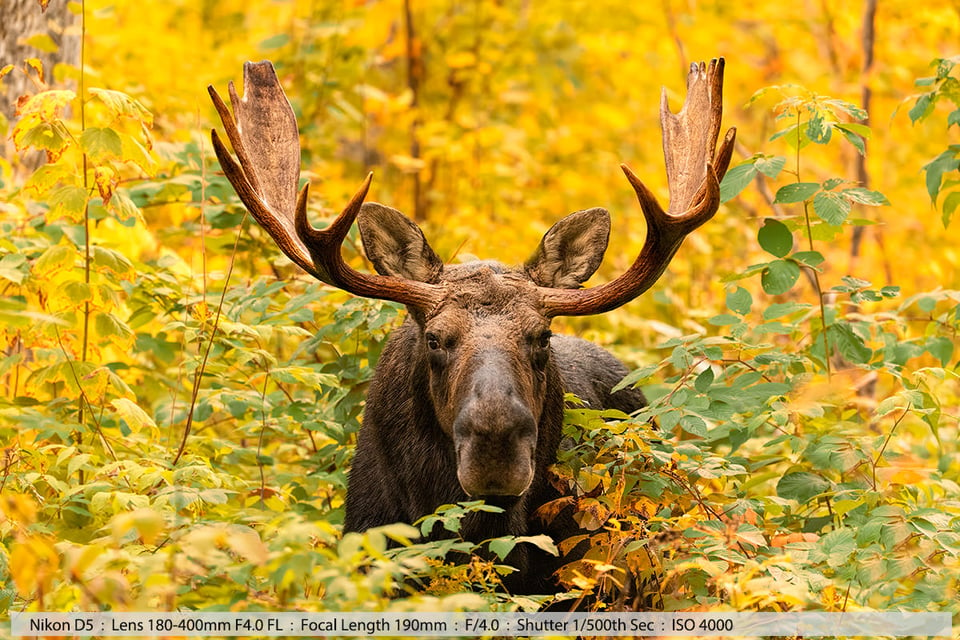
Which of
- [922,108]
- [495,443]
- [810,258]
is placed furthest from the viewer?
[922,108]

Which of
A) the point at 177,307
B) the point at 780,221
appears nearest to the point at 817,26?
the point at 780,221

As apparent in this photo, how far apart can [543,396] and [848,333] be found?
1709 mm

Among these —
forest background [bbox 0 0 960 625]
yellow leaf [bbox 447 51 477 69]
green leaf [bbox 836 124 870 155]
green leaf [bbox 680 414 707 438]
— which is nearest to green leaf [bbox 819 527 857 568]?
forest background [bbox 0 0 960 625]

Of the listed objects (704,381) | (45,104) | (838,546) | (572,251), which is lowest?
(838,546)

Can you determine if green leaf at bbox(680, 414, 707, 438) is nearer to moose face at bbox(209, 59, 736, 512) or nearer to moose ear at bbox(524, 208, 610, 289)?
moose face at bbox(209, 59, 736, 512)

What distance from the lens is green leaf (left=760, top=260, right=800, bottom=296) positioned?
207 inches

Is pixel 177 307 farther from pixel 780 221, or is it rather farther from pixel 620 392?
pixel 780 221

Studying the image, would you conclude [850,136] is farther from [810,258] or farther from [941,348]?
[941,348]

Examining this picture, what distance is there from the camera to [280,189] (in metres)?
5.27

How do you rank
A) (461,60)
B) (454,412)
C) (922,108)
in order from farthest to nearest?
(461,60), (922,108), (454,412)

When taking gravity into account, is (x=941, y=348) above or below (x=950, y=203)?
below

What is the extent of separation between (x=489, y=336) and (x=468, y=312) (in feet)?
0.64

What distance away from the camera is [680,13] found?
13219 millimetres

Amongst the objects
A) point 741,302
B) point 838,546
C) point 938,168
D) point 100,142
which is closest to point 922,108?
point 938,168
